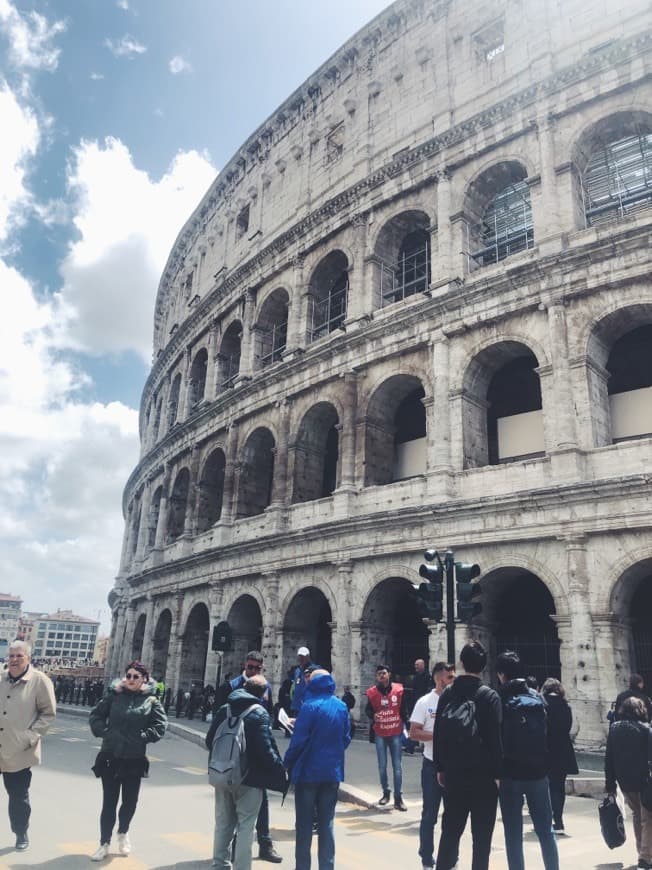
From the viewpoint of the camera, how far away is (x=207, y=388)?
26.3 m

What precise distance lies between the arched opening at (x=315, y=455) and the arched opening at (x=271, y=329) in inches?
167

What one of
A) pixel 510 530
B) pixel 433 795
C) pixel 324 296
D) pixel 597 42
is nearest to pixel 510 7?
pixel 597 42

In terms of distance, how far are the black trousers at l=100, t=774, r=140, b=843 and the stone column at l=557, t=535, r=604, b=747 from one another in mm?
9262

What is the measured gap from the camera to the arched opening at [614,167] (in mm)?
16125

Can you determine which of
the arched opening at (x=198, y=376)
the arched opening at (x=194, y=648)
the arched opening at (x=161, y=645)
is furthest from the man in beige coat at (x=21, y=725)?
the arched opening at (x=198, y=376)

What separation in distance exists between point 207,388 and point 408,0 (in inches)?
578

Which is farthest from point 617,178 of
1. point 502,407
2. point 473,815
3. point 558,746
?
point 473,815

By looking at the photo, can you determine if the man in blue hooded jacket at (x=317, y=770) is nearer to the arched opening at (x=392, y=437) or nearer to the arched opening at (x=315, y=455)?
the arched opening at (x=392, y=437)

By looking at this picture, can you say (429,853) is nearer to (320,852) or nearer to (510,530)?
(320,852)

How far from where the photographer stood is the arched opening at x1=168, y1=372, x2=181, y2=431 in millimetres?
31300

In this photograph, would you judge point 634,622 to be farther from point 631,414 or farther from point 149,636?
point 149,636

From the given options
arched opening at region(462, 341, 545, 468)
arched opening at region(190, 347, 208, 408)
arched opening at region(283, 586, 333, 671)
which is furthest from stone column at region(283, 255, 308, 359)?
arched opening at region(190, 347, 208, 408)

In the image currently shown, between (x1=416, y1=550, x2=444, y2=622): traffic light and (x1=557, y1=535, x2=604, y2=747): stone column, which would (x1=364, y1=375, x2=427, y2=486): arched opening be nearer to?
(x1=557, y1=535, x2=604, y2=747): stone column

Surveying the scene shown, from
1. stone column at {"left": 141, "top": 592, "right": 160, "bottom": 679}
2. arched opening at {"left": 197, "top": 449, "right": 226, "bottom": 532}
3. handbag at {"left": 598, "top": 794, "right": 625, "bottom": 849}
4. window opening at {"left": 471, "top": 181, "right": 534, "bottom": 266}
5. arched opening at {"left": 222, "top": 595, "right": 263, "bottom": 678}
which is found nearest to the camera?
handbag at {"left": 598, "top": 794, "right": 625, "bottom": 849}
